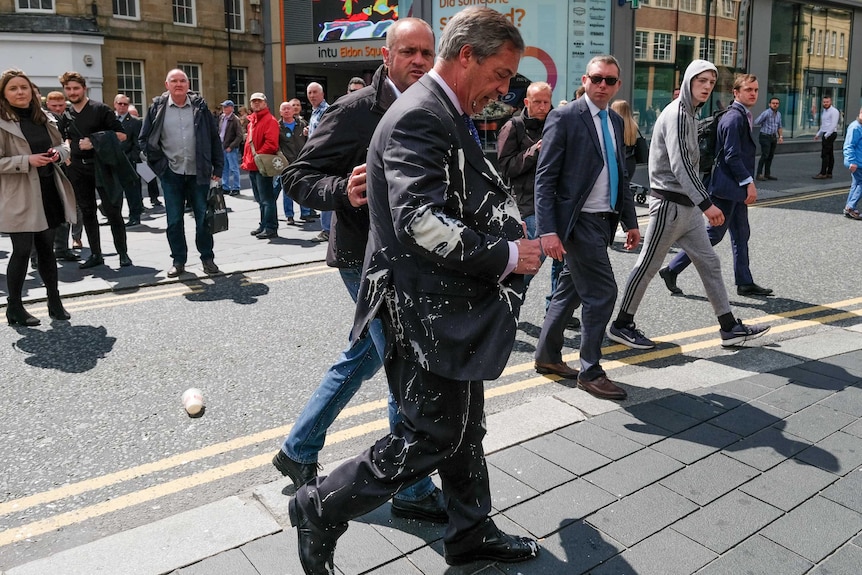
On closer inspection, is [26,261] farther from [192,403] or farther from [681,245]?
[681,245]

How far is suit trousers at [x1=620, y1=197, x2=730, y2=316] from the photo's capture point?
5.40m

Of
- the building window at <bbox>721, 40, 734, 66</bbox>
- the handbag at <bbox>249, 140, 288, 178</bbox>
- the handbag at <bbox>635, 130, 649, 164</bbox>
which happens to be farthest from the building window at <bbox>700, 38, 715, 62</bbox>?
the handbag at <bbox>249, 140, 288, 178</bbox>

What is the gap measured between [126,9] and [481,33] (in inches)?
1119

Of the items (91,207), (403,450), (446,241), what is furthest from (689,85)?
(91,207)

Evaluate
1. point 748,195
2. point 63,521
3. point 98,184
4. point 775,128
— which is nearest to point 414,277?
point 63,521

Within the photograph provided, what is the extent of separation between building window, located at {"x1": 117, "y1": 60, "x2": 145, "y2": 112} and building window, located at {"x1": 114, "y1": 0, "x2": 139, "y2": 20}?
158cm

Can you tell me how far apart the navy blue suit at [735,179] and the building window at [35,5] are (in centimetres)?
2480

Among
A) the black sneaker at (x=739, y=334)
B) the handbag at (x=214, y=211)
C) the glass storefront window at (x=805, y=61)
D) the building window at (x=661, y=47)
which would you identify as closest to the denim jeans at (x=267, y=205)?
the handbag at (x=214, y=211)

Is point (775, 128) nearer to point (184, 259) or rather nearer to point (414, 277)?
point (184, 259)

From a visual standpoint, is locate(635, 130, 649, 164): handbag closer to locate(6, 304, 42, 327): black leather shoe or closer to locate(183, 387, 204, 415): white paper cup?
locate(6, 304, 42, 327): black leather shoe

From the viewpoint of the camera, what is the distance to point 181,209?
7824mm

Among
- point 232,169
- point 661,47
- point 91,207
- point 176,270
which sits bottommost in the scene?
point 176,270

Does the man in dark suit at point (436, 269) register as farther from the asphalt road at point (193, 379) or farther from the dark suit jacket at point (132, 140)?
the dark suit jacket at point (132, 140)

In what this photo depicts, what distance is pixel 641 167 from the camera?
2138cm
